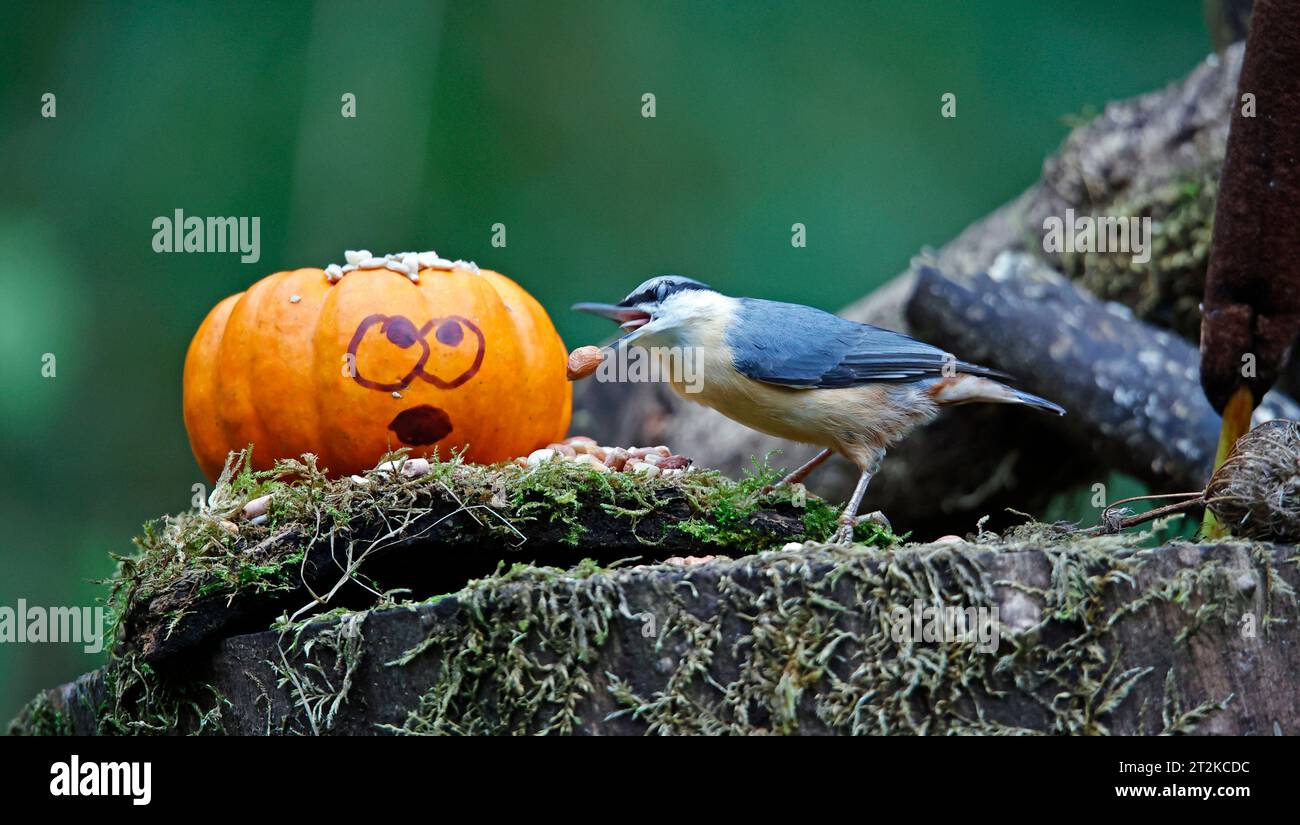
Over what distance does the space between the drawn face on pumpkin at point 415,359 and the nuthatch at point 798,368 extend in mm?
328

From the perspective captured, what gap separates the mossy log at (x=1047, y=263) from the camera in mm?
5008

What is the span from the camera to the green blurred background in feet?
18.9

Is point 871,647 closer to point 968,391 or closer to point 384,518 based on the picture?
point 384,518

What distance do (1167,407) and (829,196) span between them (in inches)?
115

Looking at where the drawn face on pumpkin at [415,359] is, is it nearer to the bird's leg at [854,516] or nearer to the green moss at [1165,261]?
the bird's leg at [854,516]

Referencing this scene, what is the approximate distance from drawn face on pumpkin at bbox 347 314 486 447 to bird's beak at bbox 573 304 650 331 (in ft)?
1.02

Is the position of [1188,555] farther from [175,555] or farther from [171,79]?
[171,79]

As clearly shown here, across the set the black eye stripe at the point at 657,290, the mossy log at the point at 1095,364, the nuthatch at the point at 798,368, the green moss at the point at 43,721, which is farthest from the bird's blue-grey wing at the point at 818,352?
the green moss at the point at 43,721

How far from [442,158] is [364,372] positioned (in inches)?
151

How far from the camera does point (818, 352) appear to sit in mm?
3021

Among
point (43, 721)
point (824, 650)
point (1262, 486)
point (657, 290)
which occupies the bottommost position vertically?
point (43, 721)

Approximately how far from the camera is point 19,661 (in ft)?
18.6

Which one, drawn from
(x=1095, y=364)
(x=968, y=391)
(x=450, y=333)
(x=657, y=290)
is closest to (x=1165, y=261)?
(x=1095, y=364)
